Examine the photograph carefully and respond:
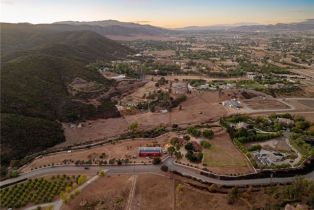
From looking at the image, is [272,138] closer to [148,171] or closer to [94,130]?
[148,171]

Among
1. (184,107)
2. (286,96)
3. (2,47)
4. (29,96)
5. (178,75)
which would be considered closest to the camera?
(29,96)

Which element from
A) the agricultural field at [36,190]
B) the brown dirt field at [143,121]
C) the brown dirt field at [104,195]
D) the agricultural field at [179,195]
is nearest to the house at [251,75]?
the brown dirt field at [143,121]

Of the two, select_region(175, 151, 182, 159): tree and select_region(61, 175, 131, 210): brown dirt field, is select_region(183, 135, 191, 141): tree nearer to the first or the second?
select_region(175, 151, 182, 159): tree

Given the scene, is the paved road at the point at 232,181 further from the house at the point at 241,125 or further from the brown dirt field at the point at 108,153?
the house at the point at 241,125

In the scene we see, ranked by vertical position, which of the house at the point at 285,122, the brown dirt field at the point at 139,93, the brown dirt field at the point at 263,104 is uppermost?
the house at the point at 285,122

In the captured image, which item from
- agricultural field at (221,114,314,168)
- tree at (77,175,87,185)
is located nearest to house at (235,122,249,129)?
agricultural field at (221,114,314,168)

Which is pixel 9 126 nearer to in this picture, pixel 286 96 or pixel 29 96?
pixel 29 96

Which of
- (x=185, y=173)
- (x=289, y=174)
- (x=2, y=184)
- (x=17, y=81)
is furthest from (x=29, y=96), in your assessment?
(x=289, y=174)
